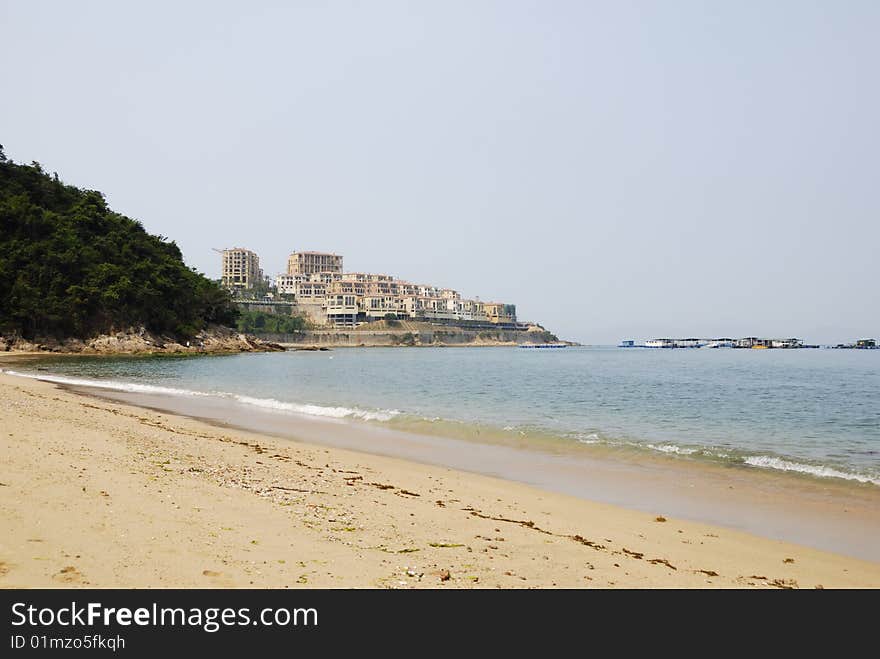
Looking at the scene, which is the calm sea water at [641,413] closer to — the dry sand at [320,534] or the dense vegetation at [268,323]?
the dry sand at [320,534]

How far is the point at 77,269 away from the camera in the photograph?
256 feet

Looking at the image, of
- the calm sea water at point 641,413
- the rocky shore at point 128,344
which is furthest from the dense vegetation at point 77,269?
the calm sea water at point 641,413

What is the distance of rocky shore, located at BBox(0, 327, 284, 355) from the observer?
72.1 meters

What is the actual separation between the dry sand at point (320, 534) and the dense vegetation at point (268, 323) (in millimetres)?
152112

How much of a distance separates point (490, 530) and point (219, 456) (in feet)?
19.7

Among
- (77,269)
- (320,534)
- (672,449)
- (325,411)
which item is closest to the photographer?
(320,534)

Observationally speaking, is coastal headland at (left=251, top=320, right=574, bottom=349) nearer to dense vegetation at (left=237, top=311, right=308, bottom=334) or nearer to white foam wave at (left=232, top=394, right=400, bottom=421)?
dense vegetation at (left=237, top=311, right=308, bottom=334)

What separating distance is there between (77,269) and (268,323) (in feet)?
287

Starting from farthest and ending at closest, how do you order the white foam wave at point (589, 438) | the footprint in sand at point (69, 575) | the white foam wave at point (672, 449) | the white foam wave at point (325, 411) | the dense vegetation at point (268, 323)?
the dense vegetation at point (268, 323) → the white foam wave at point (325, 411) → the white foam wave at point (589, 438) → the white foam wave at point (672, 449) → the footprint in sand at point (69, 575)

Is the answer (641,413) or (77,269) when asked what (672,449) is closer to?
(641,413)

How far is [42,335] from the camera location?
74.2 m

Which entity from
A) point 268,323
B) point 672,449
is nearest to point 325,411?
point 672,449

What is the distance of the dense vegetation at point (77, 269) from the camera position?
237 feet
